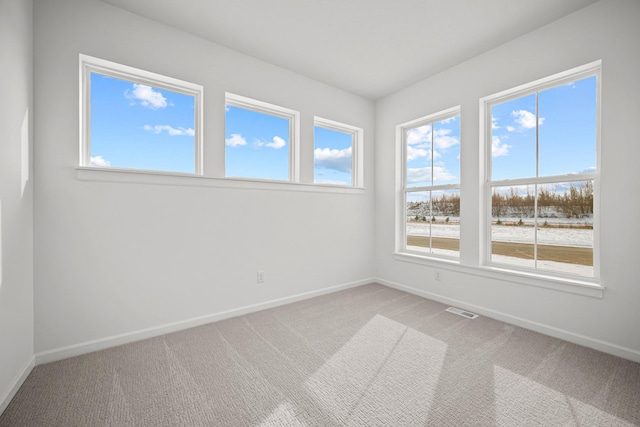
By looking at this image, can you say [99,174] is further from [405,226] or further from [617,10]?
[617,10]

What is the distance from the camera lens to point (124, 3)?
2.28m

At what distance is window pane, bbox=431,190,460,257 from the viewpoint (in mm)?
3371

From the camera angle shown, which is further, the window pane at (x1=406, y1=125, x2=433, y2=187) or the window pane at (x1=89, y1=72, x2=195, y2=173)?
the window pane at (x1=406, y1=125, x2=433, y2=187)

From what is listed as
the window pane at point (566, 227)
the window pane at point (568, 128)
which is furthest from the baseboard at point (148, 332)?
the window pane at point (568, 128)

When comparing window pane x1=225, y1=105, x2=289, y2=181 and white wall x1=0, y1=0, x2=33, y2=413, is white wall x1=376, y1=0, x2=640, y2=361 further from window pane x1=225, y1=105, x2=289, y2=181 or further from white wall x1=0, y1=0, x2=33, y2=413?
white wall x1=0, y1=0, x2=33, y2=413

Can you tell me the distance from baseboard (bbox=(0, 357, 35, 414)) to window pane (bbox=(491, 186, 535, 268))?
4113mm

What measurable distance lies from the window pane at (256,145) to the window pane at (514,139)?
2442mm

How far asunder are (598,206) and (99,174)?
13.9 feet

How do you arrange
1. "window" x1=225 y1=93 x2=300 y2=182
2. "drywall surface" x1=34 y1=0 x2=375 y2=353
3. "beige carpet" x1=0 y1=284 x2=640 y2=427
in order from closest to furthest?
1. "beige carpet" x1=0 y1=284 x2=640 y2=427
2. "drywall surface" x1=34 y1=0 x2=375 y2=353
3. "window" x1=225 y1=93 x2=300 y2=182

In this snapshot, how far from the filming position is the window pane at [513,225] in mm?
2766

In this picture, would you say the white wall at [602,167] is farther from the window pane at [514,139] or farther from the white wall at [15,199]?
the white wall at [15,199]

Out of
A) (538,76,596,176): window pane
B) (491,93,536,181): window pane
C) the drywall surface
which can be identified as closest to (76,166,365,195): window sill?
the drywall surface

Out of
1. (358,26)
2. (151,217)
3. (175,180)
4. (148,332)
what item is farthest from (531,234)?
(148,332)

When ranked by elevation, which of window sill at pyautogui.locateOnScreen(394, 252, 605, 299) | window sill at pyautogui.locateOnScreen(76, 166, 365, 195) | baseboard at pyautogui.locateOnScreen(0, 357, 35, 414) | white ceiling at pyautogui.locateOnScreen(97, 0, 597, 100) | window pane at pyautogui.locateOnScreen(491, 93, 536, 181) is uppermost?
white ceiling at pyautogui.locateOnScreen(97, 0, 597, 100)
